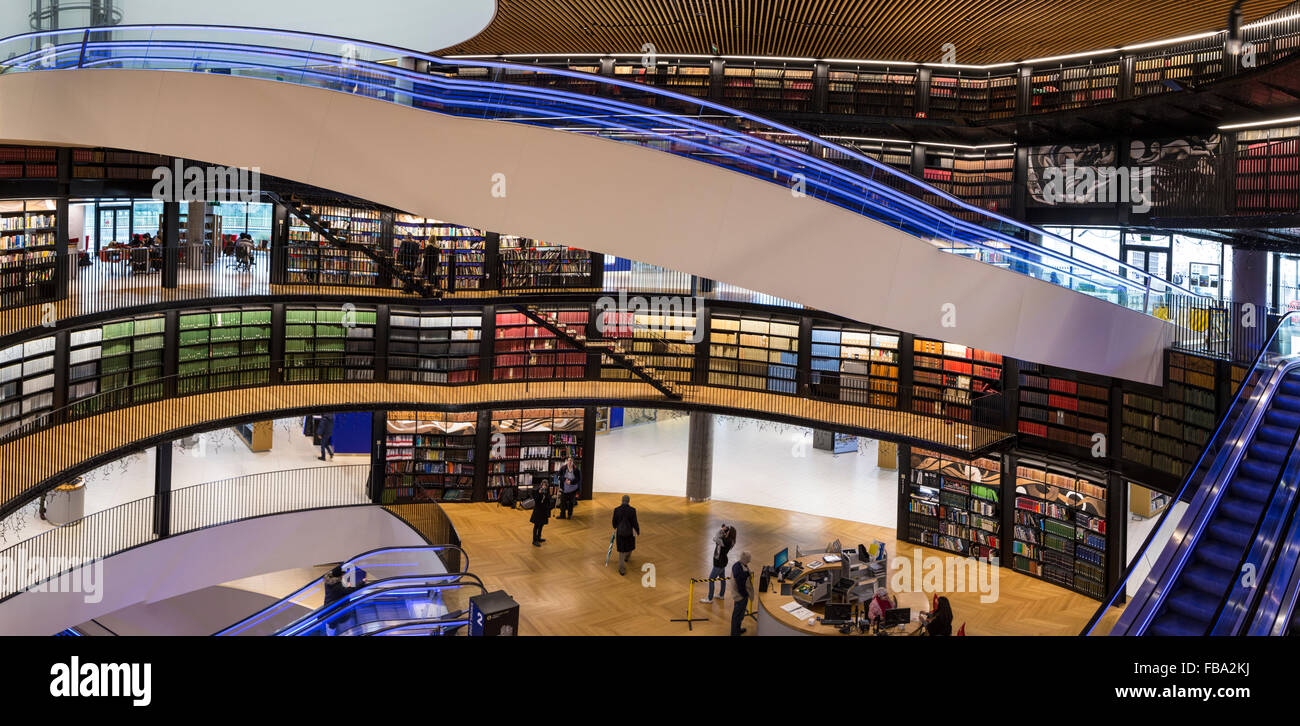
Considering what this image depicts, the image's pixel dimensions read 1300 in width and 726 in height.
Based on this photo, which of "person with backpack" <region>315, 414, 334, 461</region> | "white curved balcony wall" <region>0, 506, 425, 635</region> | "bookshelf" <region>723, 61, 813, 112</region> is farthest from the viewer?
"person with backpack" <region>315, 414, 334, 461</region>

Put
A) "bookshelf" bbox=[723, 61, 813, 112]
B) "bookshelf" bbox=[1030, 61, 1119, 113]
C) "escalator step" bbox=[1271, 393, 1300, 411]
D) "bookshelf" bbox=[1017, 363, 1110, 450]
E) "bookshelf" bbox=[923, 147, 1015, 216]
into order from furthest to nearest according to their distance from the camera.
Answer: "bookshelf" bbox=[723, 61, 813, 112], "bookshelf" bbox=[923, 147, 1015, 216], "bookshelf" bbox=[1030, 61, 1119, 113], "bookshelf" bbox=[1017, 363, 1110, 450], "escalator step" bbox=[1271, 393, 1300, 411]

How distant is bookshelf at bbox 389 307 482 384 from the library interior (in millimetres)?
71

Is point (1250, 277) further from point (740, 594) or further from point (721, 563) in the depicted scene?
point (740, 594)

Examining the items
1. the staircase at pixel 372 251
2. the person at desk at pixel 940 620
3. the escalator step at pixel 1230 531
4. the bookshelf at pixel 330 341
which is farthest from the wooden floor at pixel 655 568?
the escalator step at pixel 1230 531

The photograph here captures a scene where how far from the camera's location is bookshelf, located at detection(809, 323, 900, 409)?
16234 mm

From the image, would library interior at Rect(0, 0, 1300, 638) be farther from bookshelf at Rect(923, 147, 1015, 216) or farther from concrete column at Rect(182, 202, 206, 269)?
concrete column at Rect(182, 202, 206, 269)

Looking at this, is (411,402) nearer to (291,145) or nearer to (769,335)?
(769,335)

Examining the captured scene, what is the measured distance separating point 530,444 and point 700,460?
10.3ft

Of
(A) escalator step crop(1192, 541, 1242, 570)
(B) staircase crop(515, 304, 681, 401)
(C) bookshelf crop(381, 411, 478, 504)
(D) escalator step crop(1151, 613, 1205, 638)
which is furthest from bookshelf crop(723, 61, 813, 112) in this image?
(D) escalator step crop(1151, 613, 1205, 638)

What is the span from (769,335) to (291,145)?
10553 millimetres

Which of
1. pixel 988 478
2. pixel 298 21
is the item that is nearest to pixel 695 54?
pixel 298 21

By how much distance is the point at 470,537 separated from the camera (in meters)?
15.4

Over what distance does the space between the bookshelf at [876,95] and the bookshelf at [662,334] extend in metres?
4.46

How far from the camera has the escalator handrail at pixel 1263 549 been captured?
590cm
